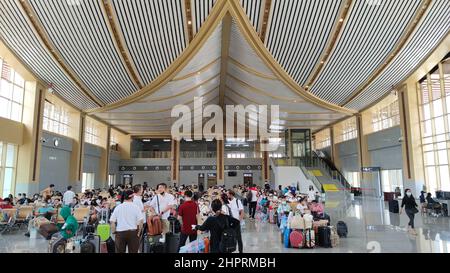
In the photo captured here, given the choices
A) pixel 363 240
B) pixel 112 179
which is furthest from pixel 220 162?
pixel 363 240

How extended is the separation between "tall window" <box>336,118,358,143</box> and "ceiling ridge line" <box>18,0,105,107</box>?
814 inches

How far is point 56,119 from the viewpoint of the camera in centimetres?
2022

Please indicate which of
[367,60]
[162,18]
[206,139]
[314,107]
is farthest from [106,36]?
[206,139]

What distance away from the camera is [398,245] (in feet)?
23.8

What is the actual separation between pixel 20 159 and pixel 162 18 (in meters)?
9.66

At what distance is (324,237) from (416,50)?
10.7 meters

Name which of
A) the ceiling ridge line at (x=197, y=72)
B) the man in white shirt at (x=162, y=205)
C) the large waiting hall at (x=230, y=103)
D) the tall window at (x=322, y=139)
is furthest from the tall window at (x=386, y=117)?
the man in white shirt at (x=162, y=205)

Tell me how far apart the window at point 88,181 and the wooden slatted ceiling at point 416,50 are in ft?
68.0

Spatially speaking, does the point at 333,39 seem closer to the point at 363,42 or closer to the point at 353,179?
the point at 363,42

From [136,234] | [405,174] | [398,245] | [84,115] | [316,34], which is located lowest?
[398,245]

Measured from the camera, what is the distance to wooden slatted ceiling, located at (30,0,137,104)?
33.8 feet

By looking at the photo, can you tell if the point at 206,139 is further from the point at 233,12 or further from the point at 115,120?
the point at 233,12

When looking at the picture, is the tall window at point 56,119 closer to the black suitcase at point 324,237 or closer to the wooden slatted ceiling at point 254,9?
the wooden slatted ceiling at point 254,9

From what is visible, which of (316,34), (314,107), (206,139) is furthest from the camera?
(206,139)
